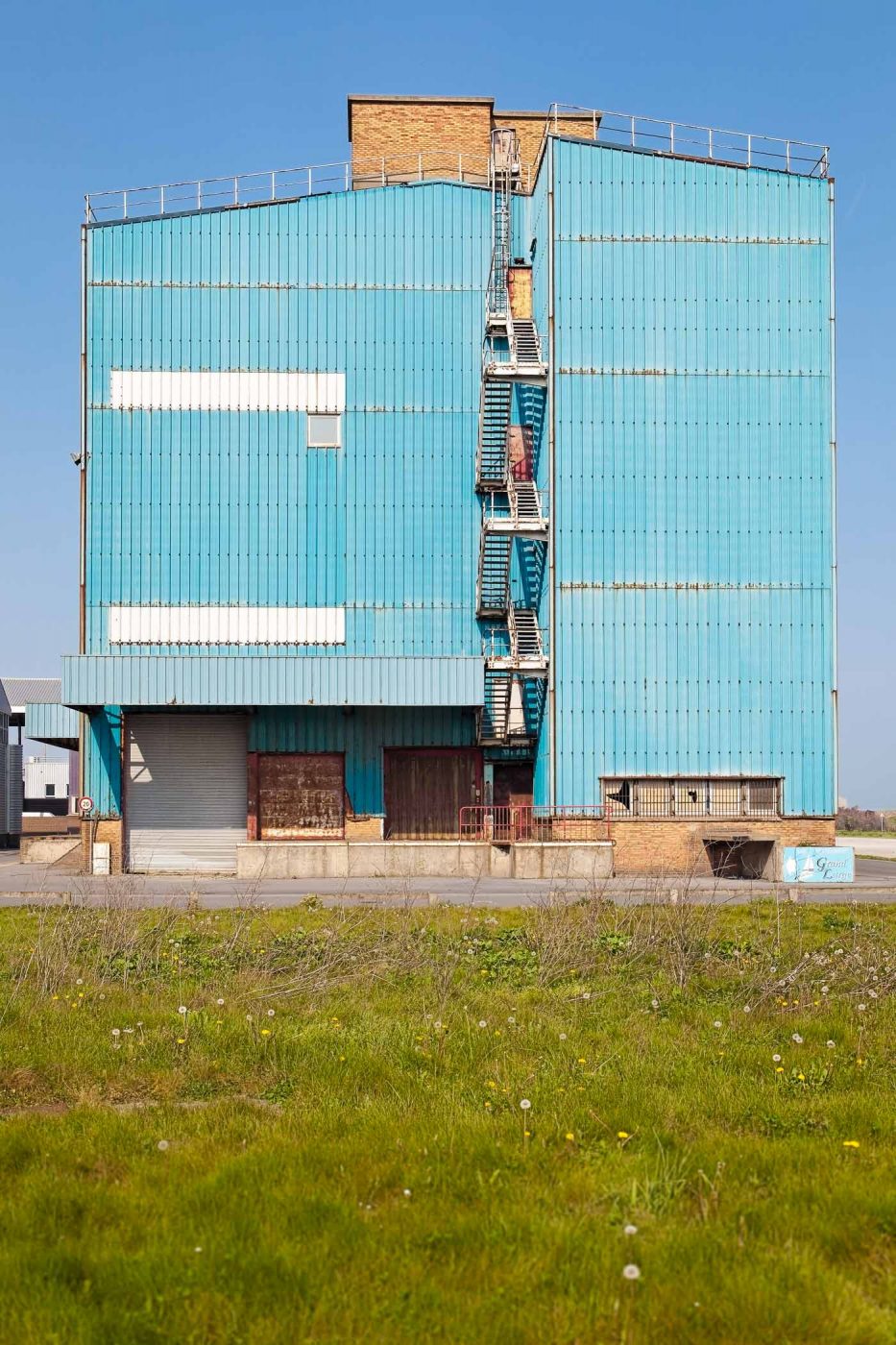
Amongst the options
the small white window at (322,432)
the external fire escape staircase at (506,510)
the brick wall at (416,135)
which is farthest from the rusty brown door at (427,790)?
the brick wall at (416,135)

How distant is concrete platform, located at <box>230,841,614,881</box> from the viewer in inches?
1188

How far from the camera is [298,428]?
3566 centimetres

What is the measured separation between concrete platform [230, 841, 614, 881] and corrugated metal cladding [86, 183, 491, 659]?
677 centimetres

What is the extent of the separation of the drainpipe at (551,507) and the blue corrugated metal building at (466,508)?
0.10 meters

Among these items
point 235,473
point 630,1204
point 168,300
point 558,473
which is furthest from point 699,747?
→ point 630,1204

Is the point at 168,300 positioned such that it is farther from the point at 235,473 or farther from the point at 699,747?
the point at 699,747

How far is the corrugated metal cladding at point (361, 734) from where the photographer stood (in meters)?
35.5

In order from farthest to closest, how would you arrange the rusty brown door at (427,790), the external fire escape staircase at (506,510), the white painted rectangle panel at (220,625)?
the rusty brown door at (427,790), the white painted rectangle panel at (220,625), the external fire escape staircase at (506,510)

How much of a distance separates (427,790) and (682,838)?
317 inches

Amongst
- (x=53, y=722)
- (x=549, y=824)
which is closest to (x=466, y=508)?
(x=549, y=824)

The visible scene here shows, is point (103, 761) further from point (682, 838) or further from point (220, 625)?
point (682, 838)

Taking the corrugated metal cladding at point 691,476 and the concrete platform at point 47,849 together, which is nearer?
the corrugated metal cladding at point 691,476

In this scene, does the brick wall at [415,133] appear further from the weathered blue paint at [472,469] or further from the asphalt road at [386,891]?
the asphalt road at [386,891]

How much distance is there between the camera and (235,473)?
116 ft
